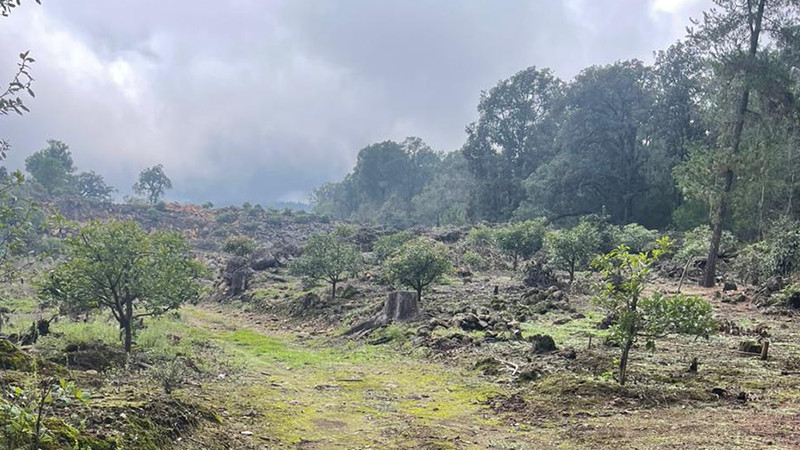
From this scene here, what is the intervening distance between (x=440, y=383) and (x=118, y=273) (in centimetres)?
799

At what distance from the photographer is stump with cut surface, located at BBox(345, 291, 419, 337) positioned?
702 inches

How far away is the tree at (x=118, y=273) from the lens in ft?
39.8

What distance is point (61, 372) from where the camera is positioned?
7355 mm

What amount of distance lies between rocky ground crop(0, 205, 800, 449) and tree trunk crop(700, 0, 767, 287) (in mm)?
3851

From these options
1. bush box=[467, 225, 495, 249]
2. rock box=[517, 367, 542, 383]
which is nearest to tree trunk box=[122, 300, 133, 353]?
rock box=[517, 367, 542, 383]

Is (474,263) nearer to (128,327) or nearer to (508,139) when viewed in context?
(128,327)

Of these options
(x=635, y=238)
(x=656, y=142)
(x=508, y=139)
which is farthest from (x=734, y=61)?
(x=508, y=139)

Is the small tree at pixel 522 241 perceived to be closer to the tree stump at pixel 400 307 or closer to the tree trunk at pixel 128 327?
the tree stump at pixel 400 307

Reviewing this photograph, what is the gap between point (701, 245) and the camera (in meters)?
27.6

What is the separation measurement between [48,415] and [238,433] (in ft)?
8.22

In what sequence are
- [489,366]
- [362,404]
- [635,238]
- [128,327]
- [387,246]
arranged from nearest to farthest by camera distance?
[362,404]
[489,366]
[128,327]
[635,238]
[387,246]

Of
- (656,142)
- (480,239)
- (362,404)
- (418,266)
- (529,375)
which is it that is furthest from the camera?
(656,142)

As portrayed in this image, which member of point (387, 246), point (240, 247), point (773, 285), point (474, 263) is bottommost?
point (240, 247)

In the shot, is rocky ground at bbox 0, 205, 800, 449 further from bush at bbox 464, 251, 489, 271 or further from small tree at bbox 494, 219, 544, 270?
bush at bbox 464, 251, 489, 271
